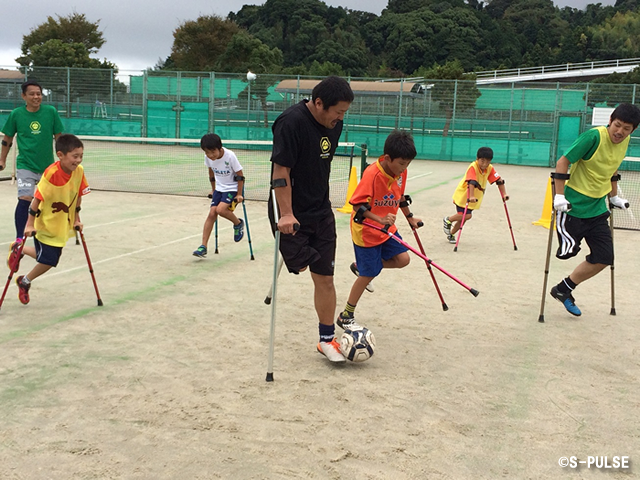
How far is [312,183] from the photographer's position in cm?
466

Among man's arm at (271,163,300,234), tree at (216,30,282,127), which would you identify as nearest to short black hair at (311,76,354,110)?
man's arm at (271,163,300,234)

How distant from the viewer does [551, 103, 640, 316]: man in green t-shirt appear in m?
5.89

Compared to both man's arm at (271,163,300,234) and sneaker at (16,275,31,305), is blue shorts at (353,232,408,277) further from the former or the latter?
sneaker at (16,275,31,305)

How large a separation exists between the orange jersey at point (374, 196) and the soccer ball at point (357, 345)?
0.83 m

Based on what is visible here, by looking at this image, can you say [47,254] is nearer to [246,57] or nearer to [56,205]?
[56,205]

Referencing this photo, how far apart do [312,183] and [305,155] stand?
0.73 feet

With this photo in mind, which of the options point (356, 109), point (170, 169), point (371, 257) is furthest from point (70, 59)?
point (371, 257)

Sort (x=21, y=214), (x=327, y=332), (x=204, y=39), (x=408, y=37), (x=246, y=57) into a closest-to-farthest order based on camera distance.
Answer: (x=327, y=332) < (x=21, y=214) < (x=246, y=57) < (x=204, y=39) < (x=408, y=37)

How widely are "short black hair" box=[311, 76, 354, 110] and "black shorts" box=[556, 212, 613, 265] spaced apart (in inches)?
114

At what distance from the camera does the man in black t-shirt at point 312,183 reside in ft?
14.4

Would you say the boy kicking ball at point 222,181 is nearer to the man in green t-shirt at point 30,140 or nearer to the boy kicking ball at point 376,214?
the man in green t-shirt at point 30,140

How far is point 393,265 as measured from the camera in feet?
18.8

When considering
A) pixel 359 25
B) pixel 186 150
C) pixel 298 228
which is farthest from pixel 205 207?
pixel 359 25

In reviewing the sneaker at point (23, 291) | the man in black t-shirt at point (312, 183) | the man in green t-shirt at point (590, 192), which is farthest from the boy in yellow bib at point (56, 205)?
the man in green t-shirt at point (590, 192)
